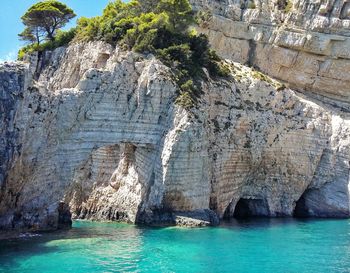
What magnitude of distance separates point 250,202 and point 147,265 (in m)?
24.4

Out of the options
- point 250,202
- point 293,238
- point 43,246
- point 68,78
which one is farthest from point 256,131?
point 43,246

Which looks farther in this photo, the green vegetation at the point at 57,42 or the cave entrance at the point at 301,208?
the green vegetation at the point at 57,42

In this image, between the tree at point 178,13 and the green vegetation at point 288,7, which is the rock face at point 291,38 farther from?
the tree at point 178,13

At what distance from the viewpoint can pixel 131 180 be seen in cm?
4138

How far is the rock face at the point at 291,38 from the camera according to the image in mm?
52812

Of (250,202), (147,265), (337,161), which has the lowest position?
(147,265)

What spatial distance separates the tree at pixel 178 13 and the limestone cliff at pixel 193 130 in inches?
244

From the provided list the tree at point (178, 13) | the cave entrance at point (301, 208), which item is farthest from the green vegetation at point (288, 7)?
the cave entrance at point (301, 208)

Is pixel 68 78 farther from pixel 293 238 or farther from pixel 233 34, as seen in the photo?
pixel 293 238

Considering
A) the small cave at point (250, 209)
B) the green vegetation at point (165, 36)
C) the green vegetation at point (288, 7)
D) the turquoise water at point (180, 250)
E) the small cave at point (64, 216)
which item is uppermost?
the green vegetation at point (288, 7)

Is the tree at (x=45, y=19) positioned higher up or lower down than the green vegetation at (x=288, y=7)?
lower down

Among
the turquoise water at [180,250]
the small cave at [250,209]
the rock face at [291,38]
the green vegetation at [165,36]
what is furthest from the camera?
the rock face at [291,38]

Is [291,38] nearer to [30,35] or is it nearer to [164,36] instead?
[164,36]

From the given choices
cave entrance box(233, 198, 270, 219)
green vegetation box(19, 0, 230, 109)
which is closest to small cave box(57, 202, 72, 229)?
green vegetation box(19, 0, 230, 109)
